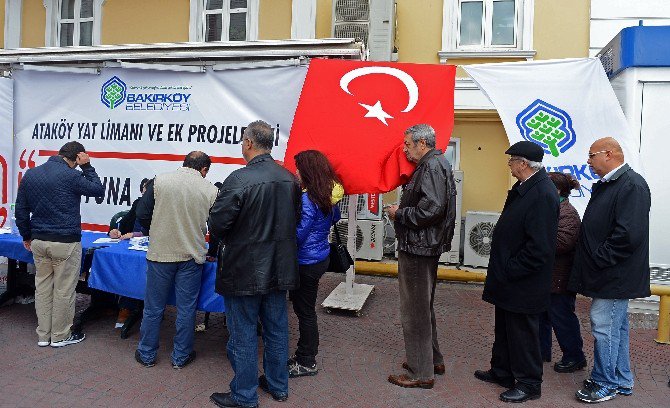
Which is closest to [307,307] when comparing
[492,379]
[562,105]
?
[492,379]

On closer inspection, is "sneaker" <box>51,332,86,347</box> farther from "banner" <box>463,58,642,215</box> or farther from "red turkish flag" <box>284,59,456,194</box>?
"banner" <box>463,58,642,215</box>

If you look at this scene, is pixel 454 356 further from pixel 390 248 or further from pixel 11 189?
pixel 11 189

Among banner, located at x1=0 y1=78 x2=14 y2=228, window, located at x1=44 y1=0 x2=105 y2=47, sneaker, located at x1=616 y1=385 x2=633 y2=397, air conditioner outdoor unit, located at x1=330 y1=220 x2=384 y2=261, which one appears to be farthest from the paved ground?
window, located at x1=44 y1=0 x2=105 y2=47

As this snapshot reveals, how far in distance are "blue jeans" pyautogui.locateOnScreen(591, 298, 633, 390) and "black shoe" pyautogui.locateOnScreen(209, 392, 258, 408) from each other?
2.69 metres

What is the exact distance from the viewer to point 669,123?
6.46 meters

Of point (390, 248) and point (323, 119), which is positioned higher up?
point (323, 119)

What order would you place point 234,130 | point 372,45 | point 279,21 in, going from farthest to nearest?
1. point 279,21
2. point 372,45
3. point 234,130

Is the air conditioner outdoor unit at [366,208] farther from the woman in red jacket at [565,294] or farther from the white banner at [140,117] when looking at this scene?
the woman in red jacket at [565,294]

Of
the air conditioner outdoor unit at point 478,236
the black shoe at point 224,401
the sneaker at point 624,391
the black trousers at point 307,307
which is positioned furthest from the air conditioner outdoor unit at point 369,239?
the black shoe at point 224,401

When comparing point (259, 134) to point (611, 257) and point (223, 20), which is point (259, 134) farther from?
point (223, 20)

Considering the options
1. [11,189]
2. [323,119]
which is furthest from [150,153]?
[323,119]

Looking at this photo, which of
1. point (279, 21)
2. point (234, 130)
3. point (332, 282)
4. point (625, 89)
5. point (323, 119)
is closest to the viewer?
point (323, 119)

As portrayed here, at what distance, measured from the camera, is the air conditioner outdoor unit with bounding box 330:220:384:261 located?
8.88 meters

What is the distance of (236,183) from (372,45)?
6018 millimetres
